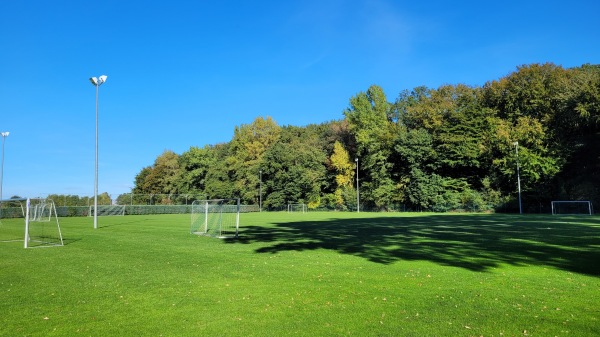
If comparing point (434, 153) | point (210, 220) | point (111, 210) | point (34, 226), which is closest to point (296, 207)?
point (434, 153)

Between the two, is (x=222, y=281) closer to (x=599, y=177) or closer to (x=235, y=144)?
(x=599, y=177)

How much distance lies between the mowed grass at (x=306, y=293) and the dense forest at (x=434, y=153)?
4054 cm

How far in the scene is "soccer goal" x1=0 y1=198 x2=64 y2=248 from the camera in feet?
54.5

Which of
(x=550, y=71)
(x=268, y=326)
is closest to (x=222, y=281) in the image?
(x=268, y=326)

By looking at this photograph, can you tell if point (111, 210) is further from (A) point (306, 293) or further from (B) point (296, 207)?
(A) point (306, 293)

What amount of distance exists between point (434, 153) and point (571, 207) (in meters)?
18.3

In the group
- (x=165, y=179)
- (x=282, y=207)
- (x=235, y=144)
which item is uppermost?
(x=235, y=144)

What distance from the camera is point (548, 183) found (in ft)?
159

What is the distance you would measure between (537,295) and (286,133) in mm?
78723

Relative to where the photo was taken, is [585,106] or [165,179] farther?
[165,179]

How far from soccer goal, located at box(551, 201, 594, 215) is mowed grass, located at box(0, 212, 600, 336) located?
37645 millimetres

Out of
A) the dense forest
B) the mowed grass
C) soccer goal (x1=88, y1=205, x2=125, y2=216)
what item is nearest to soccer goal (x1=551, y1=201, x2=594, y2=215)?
the dense forest

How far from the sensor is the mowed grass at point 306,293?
5.41 metres

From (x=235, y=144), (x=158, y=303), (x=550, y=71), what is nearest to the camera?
(x=158, y=303)
